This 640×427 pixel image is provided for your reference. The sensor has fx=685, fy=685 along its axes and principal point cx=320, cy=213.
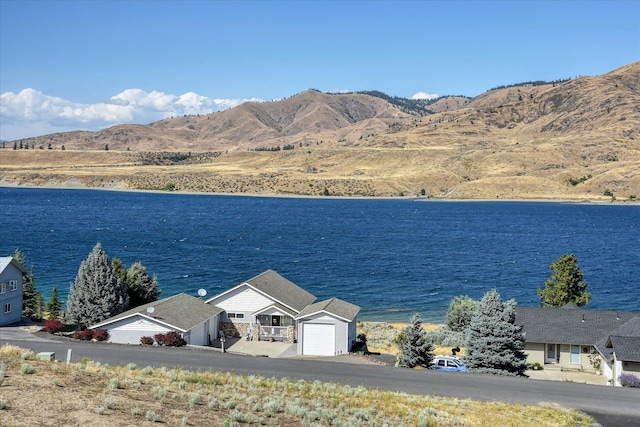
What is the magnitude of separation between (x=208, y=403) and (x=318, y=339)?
19.1 meters

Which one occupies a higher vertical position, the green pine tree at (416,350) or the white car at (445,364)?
the green pine tree at (416,350)

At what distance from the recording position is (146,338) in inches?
1340

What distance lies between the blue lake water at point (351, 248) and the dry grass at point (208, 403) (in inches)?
1374

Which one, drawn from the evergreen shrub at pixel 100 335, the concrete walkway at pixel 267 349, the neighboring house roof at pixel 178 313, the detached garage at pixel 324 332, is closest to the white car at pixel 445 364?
the concrete walkway at pixel 267 349

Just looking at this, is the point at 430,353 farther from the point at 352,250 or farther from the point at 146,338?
the point at 352,250

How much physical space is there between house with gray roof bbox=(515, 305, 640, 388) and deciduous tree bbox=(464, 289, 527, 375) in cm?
514

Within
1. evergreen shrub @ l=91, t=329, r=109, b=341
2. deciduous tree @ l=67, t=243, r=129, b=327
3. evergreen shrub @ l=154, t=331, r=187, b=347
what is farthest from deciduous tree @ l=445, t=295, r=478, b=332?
evergreen shrub @ l=91, t=329, r=109, b=341

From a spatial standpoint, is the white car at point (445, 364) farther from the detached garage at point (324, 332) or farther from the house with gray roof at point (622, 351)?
the house with gray roof at point (622, 351)

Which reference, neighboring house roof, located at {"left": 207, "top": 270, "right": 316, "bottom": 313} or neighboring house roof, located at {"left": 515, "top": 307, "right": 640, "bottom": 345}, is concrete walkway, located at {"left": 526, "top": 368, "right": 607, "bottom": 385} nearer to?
neighboring house roof, located at {"left": 515, "top": 307, "right": 640, "bottom": 345}

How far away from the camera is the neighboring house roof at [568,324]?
37000 millimetres

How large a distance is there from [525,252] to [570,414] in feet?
283

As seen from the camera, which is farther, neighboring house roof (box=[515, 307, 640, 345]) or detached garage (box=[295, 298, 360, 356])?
neighboring house roof (box=[515, 307, 640, 345])

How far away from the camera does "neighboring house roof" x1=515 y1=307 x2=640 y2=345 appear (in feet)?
121

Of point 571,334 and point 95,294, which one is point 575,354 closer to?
point 571,334
